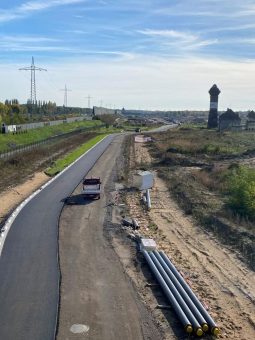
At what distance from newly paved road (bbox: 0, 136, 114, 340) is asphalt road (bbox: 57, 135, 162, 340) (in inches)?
15.1

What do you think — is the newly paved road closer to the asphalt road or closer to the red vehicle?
the asphalt road

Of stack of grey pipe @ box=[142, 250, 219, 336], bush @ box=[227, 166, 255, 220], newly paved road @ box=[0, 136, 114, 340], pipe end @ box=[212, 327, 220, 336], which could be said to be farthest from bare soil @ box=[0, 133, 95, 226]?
pipe end @ box=[212, 327, 220, 336]

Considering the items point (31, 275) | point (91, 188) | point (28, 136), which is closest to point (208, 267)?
point (31, 275)

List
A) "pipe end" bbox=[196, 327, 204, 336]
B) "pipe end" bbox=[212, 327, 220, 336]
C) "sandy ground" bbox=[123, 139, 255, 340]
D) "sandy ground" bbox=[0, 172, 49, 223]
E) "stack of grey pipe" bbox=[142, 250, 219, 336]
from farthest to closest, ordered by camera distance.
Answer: "sandy ground" bbox=[0, 172, 49, 223] < "sandy ground" bbox=[123, 139, 255, 340] < "stack of grey pipe" bbox=[142, 250, 219, 336] < "pipe end" bbox=[212, 327, 220, 336] < "pipe end" bbox=[196, 327, 204, 336]

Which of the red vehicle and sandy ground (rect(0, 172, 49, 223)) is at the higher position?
the red vehicle

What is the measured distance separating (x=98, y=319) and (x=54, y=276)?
13.3ft

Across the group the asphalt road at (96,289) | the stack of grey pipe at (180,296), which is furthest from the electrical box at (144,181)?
the stack of grey pipe at (180,296)

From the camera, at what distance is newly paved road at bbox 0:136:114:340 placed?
14953mm

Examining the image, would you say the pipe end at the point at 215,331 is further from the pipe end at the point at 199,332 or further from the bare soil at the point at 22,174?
the bare soil at the point at 22,174

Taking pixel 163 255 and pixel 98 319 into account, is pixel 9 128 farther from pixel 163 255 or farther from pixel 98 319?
pixel 98 319

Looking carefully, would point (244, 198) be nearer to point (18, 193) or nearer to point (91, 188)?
point (91, 188)

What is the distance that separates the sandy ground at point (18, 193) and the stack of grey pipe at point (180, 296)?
11558 millimetres

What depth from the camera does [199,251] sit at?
2341cm

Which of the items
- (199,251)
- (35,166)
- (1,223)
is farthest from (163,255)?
(35,166)
